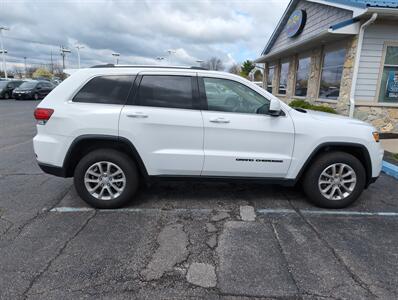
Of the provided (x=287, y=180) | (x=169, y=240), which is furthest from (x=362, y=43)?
(x=169, y=240)

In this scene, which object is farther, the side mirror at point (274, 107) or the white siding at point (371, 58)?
the white siding at point (371, 58)

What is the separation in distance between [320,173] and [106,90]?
3.07m

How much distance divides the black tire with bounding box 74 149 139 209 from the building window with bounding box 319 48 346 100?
27.1 feet

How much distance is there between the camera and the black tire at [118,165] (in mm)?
3625

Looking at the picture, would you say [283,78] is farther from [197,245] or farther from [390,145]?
[197,245]

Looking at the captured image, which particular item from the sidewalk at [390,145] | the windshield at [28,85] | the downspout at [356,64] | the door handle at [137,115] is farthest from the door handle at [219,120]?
the windshield at [28,85]

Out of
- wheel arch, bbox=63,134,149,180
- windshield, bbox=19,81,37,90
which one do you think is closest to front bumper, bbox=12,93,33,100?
windshield, bbox=19,81,37,90

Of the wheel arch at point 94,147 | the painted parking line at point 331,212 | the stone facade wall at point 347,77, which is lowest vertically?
the painted parking line at point 331,212

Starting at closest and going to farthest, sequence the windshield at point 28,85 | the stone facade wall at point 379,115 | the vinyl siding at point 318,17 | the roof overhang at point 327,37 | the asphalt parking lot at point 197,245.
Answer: the asphalt parking lot at point 197,245
the roof overhang at point 327,37
the stone facade wall at point 379,115
the vinyl siding at point 318,17
the windshield at point 28,85

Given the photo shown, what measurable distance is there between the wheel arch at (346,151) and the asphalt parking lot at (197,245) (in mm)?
548

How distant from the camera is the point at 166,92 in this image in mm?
3668

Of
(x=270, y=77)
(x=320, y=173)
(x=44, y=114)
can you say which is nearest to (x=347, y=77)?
(x=320, y=173)

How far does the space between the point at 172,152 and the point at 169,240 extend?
1.12 m

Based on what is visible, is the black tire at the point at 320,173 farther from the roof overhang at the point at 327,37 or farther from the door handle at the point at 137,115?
the roof overhang at the point at 327,37
